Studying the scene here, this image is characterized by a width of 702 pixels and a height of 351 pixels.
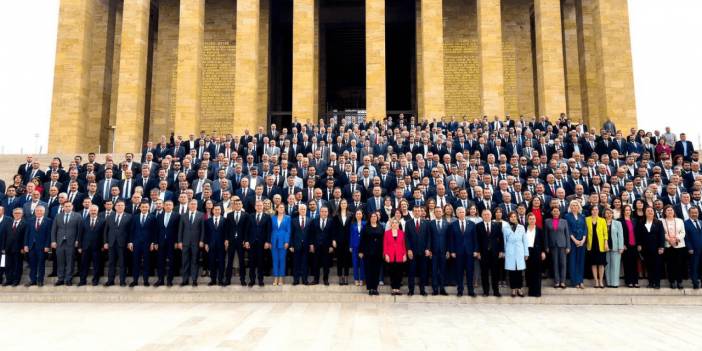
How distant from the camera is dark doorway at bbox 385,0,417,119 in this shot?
94.1 feet

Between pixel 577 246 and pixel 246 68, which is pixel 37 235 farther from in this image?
pixel 246 68

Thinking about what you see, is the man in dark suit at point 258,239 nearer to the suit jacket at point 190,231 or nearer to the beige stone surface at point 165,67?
the suit jacket at point 190,231

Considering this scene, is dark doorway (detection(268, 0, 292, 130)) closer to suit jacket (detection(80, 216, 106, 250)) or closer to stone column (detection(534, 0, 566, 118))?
stone column (detection(534, 0, 566, 118))

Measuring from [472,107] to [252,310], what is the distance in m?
21.0

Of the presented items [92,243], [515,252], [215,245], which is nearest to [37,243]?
[92,243]

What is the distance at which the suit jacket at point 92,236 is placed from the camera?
32.1ft

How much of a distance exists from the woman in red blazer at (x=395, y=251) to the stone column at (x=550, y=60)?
16.0m

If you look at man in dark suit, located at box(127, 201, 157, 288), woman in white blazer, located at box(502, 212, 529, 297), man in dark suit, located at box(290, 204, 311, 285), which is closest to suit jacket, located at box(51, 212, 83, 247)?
man in dark suit, located at box(127, 201, 157, 288)

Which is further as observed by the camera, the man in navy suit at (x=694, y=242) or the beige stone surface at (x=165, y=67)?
the beige stone surface at (x=165, y=67)

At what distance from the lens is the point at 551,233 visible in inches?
374

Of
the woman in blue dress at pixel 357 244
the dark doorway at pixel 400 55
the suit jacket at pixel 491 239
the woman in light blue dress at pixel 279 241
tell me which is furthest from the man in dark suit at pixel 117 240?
the dark doorway at pixel 400 55

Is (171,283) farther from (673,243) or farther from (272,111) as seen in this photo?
(272,111)

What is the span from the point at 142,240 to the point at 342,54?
26656 millimetres

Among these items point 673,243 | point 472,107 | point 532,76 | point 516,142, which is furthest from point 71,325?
point 532,76
